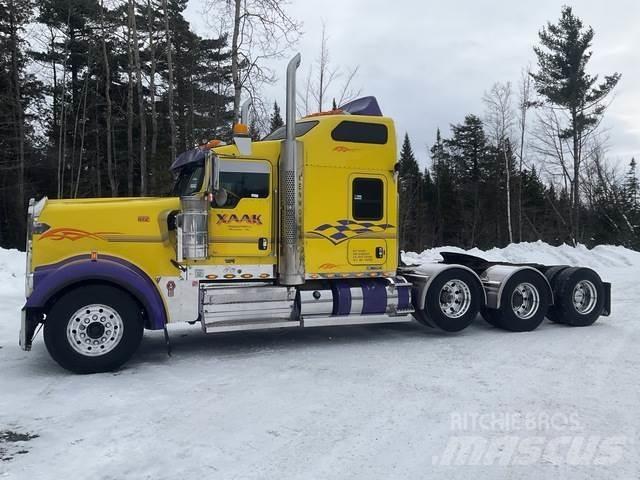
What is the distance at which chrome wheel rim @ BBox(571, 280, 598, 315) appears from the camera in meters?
9.26

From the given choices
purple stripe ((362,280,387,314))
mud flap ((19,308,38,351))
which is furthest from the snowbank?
mud flap ((19,308,38,351))

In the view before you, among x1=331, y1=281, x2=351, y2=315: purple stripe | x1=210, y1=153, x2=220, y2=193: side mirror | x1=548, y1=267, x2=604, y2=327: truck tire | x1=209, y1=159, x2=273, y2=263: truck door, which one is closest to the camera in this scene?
x1=210, y1=153, x2=220, y2=193: side mirror

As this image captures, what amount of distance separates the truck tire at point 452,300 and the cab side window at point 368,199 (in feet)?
4.74

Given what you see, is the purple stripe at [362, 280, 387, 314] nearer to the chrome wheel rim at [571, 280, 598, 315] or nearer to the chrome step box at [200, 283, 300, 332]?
the chrome step box at [200, 283, 300, 332]

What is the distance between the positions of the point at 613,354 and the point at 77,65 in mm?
33599

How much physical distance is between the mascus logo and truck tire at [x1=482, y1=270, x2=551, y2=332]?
414cm

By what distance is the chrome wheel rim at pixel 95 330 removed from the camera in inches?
247

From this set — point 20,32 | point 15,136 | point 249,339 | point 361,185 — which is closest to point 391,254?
point 361,185

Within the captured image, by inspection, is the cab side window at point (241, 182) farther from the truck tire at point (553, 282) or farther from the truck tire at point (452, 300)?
the truck tire at point (553, 282)

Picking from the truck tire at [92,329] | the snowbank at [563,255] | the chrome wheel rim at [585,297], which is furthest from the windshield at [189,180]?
the snowbank at [563,255]

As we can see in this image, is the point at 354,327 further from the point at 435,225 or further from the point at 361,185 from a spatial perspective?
the point at 435,225

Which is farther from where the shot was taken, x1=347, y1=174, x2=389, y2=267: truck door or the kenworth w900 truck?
x1=347, y1=174, x2=389, y2=267: truck door

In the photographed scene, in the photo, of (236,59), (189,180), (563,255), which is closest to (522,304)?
(189,180)

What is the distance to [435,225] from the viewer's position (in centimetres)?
5716
